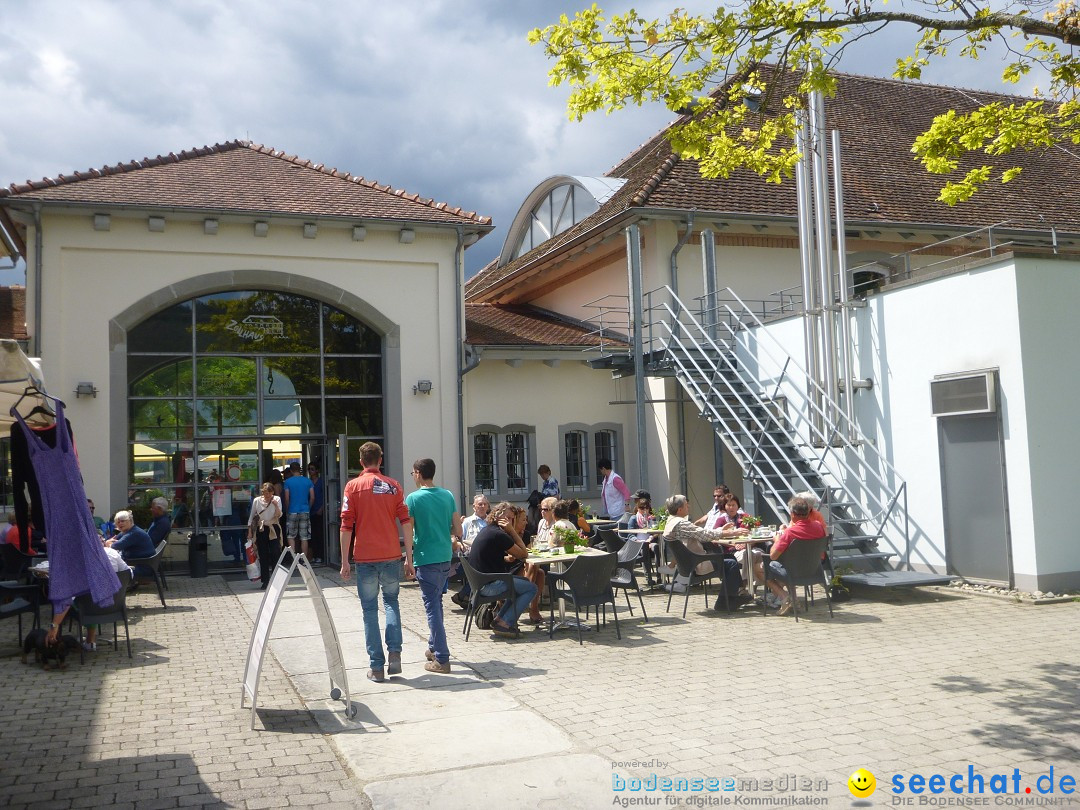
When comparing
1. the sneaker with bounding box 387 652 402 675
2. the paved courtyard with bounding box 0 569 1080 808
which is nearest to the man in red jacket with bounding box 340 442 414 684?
the sneaker with bounding box 387 652 402 675

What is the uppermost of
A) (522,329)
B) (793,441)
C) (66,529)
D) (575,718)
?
(522,329)

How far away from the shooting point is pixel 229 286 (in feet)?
51.2

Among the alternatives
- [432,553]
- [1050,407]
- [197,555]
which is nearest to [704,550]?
[432,553]

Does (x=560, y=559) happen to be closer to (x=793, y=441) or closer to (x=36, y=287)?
(x=793, y=441)

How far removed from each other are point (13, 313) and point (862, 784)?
16.1 metres

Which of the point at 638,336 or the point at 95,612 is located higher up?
the point at 638,336

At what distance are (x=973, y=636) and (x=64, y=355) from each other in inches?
508

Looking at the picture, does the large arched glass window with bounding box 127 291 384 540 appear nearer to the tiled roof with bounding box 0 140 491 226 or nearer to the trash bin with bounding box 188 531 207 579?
the trash bin with bounding box 188 531 207 579

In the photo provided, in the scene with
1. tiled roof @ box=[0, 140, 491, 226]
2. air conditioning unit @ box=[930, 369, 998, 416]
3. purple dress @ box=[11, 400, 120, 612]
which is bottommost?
purple dress @ box=[11, 400, 120, 612]

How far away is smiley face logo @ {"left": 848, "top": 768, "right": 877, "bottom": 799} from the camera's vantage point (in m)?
4.72

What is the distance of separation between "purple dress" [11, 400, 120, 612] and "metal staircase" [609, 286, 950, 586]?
8.22 metres

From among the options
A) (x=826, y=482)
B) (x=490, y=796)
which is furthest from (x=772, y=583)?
(x=490, y=796)

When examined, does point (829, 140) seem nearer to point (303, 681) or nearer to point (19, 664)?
point (303, 681)

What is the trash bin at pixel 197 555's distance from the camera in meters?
15.1
